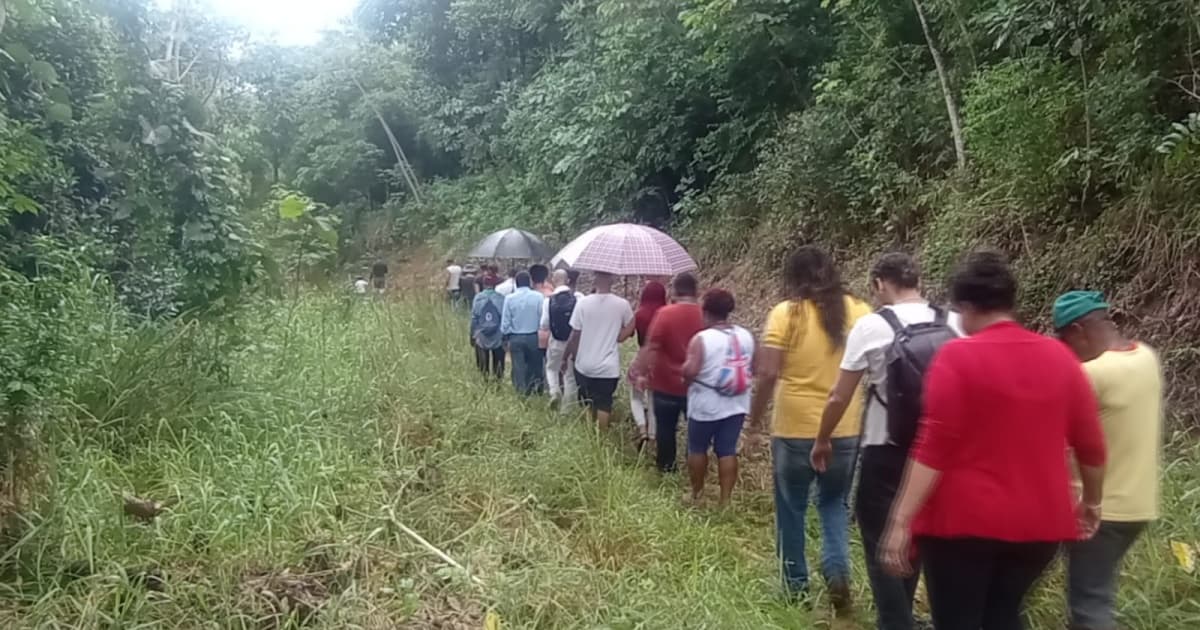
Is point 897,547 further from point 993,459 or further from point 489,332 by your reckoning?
point 489,332

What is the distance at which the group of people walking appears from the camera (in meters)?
2.75

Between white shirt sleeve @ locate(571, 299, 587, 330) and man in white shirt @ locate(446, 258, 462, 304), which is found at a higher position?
white shirt sleeve @ locate(571, 299, 587, 330)

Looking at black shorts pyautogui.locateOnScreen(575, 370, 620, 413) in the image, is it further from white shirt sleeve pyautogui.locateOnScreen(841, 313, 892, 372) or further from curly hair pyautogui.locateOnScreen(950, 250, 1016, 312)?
curly hair pyautogui.locateOnScreen(950, 250, 1016, 312)

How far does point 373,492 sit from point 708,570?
1790mm

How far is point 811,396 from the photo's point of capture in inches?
175

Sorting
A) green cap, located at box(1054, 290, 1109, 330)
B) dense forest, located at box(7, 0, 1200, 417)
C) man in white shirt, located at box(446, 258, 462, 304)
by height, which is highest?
dense forest, located at box(7, 0, 1200, 417)

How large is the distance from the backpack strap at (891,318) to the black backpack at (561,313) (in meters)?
4.92

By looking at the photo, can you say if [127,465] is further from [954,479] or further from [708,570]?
[954,479]

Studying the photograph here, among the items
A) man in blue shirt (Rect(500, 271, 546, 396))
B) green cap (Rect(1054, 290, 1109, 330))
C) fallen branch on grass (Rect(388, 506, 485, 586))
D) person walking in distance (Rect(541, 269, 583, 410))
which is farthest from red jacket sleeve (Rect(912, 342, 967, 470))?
man in blue shirt (Rect(500, 271, 546, 396))

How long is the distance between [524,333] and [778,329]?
4837 mm

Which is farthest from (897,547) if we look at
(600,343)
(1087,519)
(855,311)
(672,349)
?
(600,343)

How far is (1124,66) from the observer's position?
7402 mm

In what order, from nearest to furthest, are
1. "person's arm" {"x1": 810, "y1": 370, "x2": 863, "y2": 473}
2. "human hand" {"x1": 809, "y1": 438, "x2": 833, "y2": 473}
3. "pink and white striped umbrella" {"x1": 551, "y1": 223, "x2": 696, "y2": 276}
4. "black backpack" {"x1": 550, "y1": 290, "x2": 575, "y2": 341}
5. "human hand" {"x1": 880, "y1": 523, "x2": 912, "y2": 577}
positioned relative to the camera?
1. "human hand" {"x1": 880, "y1": 523, "x2": 912, "y2": 577}
2. "person's arm" {"x1": 810, "y1": 370, "x2": 863, "y2": 473}
3. "human hand" {"x1": 809, "y1": 438, "x2": 833, "y2": 473}
4. "black backpack" {"x1": 550, "y1": 290, "x2": 575, "y2": 341}
5. "pink and white striped umbrella" {"x1": 551, "y1": 223, "x2": 696, "y2": 276}

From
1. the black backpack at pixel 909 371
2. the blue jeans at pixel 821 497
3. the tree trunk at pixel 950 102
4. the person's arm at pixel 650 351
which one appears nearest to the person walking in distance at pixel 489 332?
the person's arm at pixel 650 351
